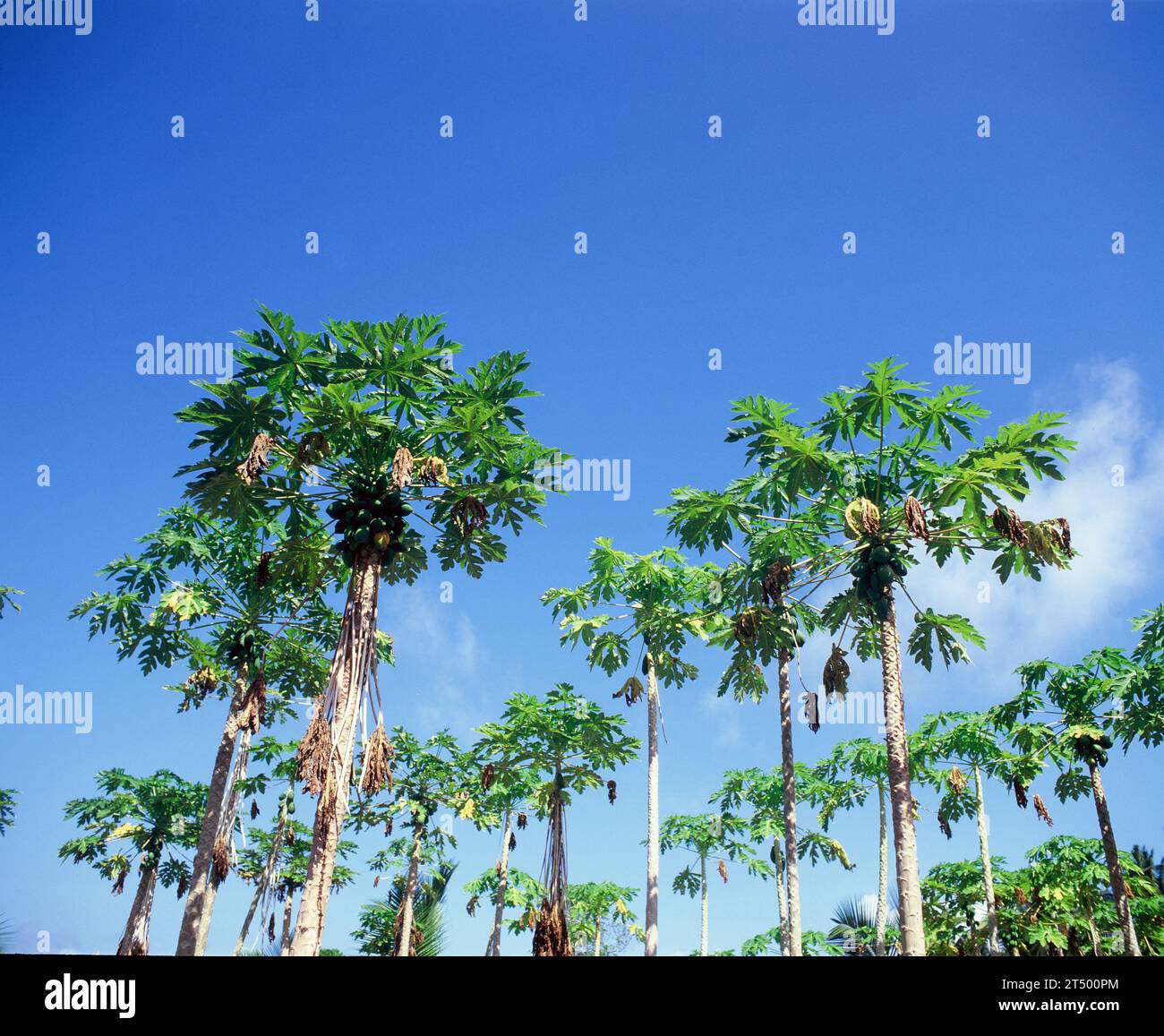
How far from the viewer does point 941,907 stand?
1291 inches

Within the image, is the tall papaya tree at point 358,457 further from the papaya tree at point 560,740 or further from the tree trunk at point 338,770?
the papaya tree at point 560,740

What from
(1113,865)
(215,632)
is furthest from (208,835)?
(1113,865)

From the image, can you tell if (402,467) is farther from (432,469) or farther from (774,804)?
(774,804)

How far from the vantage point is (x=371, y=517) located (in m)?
13.2

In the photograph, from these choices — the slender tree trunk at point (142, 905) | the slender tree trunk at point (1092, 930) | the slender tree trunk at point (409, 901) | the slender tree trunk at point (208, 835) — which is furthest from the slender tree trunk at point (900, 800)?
the slender tree trunk at point (142, 905)

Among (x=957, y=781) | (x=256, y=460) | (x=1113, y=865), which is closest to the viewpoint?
(x=256, y=460)

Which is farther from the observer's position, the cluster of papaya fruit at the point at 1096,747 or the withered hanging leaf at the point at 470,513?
the cluster of papaya fruit at the point at 1096,747

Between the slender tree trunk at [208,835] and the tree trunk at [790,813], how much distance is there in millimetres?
13970

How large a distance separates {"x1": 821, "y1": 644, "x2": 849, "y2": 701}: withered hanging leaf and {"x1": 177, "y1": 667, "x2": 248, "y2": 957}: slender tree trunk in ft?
48.4

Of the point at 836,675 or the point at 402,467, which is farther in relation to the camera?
the point at 836,675

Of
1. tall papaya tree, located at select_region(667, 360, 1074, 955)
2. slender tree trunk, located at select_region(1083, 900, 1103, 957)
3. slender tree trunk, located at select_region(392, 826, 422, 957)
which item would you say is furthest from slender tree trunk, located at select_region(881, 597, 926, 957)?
slender tree trunk, located at select_region(1083, 900, 1103, 957)

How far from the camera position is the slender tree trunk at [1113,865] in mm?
20688

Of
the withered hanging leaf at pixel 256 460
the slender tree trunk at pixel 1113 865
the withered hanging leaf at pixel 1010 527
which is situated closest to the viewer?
the withered hanging leaf at pixel 256 460

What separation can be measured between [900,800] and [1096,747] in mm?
12718
